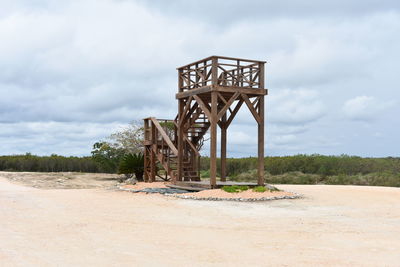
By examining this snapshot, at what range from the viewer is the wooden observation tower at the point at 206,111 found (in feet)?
52.8

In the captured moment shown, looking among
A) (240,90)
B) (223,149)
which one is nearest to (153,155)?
(223,149)

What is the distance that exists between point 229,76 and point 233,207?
6091mm

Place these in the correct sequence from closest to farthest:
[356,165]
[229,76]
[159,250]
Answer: [159,250], [229,76], [356,165]

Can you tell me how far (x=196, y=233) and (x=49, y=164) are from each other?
29.0 m

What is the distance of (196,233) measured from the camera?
8477 mm

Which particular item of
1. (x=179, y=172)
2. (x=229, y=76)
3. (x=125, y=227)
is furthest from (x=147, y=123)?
(x=125, y=227)

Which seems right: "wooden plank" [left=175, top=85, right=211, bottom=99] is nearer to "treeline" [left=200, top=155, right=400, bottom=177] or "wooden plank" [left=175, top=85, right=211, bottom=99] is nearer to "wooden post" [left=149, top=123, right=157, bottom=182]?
"wooden post" [left=149, top=123, right=157, bottom=182]

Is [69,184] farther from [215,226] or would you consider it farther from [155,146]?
[215,226]

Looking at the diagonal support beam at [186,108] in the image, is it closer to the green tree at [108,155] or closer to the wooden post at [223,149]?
the wooden post at [223,149]

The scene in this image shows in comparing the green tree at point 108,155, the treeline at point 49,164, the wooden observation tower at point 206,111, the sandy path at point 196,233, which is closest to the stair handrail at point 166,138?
the wooden observation tower at point 206,111

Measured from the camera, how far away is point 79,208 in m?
12.2

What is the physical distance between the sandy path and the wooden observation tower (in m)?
3.62

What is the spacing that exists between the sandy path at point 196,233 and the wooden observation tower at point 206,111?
3616 millimetres

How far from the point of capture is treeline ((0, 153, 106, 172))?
3531cm
